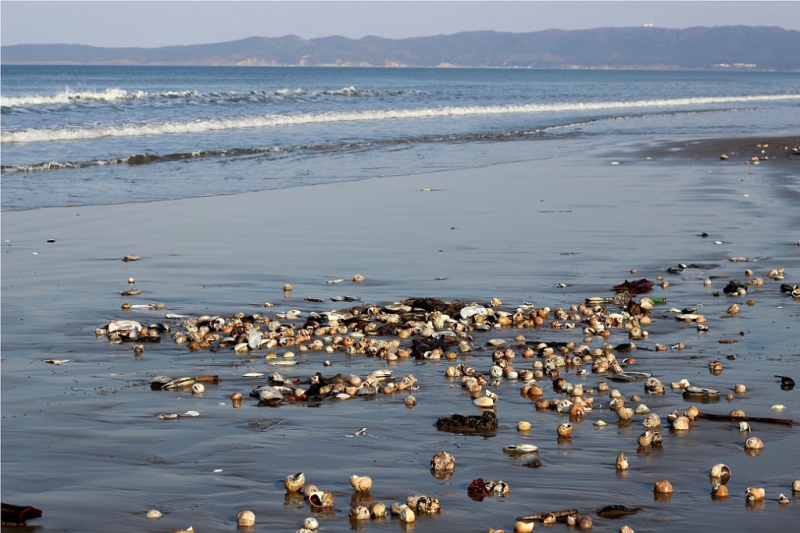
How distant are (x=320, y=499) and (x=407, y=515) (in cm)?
42

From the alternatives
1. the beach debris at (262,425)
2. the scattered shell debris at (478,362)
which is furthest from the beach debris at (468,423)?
the beach debris at (262,425)

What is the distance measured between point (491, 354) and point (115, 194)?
11527 mm

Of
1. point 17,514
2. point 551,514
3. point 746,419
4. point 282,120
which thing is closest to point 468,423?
point 551,514

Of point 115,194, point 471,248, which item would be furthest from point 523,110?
point 471,248

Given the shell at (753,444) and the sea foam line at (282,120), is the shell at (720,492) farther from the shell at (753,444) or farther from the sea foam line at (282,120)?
the sea foam line at (282,120)

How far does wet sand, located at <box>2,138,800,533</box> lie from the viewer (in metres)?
4.18

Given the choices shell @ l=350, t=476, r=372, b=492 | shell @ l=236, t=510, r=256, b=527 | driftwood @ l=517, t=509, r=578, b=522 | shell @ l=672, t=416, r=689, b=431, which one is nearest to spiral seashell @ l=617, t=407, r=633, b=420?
shell @ l=672, t=416, r=689, b=431

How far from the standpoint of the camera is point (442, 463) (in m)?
4.48

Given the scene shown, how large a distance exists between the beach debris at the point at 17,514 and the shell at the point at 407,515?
61.9 inches

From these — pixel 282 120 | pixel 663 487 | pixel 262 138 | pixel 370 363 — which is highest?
pixel 282 120

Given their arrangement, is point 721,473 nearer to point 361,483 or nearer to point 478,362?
point 361,483

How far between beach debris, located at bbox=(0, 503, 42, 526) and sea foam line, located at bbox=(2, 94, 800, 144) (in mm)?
25359

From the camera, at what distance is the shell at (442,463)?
4477 millimetres

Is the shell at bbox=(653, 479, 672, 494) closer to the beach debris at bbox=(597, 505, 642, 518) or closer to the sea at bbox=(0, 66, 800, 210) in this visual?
the beach debris at bbox=(597, 505, 642, 518)
